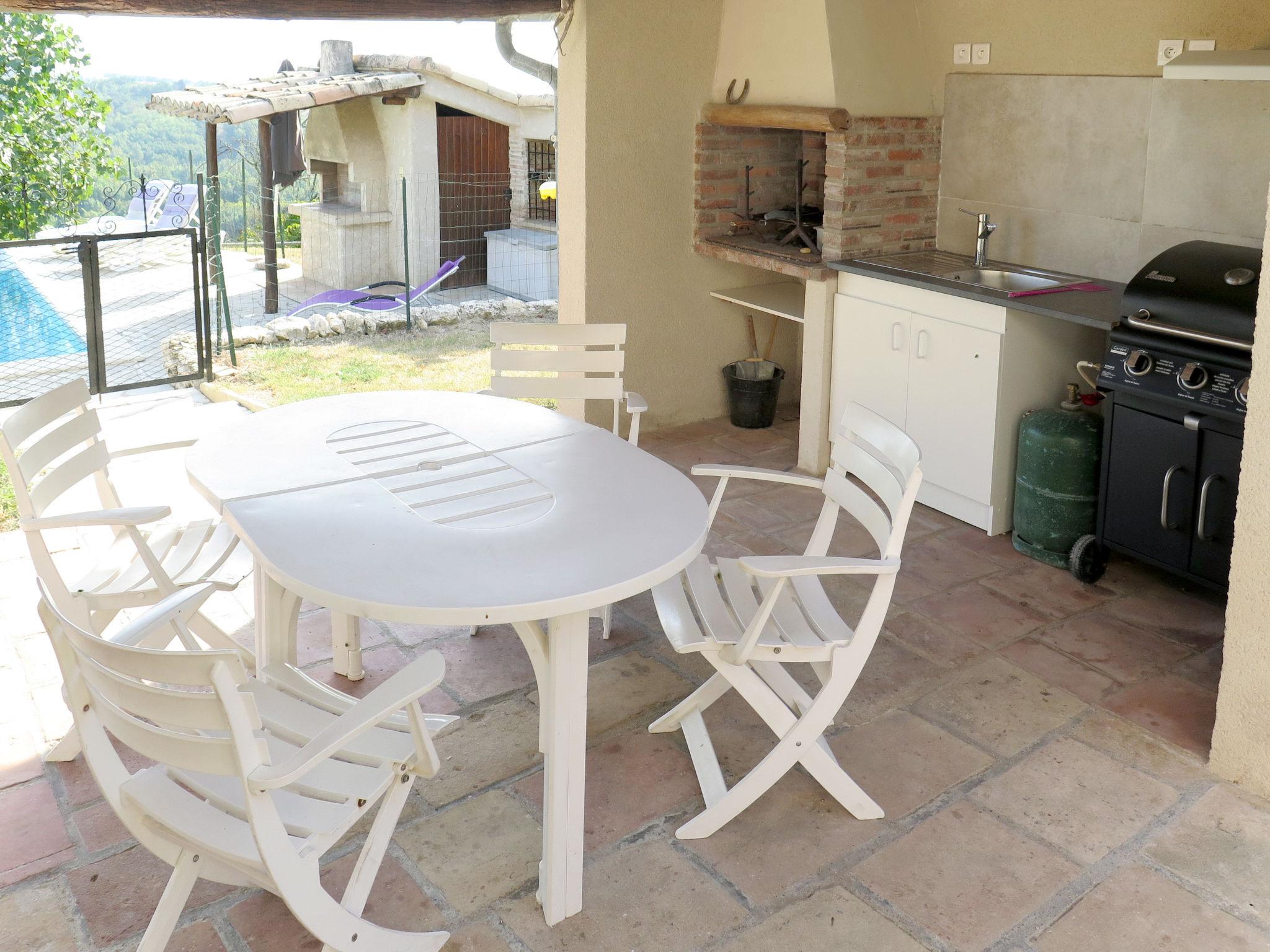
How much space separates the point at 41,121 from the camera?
11.8 metres

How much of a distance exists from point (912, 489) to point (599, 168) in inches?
131

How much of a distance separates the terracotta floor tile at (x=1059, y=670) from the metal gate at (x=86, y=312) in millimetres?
5263

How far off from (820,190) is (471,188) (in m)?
7.74

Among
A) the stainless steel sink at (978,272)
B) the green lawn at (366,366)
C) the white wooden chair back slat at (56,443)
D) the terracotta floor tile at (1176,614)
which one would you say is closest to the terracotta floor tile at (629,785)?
the white wooden chair back slat at (56,443)

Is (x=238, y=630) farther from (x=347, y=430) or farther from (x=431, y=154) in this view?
(x=431, y=154)

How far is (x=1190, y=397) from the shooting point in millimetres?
3771

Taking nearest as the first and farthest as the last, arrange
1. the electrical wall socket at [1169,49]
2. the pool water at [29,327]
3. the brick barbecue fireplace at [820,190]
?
the electrical wall socket at [1169,49] → the brick barbecue fireplace at [820,190] → the pool water at [29,327]

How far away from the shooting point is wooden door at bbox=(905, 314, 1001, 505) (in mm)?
4512

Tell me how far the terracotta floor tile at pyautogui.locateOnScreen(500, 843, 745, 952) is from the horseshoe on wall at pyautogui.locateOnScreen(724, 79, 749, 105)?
3.95 metres

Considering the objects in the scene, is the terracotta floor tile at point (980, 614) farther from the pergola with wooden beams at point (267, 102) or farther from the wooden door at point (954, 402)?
the pergola with wooden beams at point (267, 102)

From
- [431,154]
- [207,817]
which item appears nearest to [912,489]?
[207,817]

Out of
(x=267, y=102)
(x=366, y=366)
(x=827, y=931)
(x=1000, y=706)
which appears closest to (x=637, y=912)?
(x=827, y=931)

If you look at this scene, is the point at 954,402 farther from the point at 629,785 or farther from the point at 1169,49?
the point at 629,785

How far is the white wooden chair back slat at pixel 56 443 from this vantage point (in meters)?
3.01
